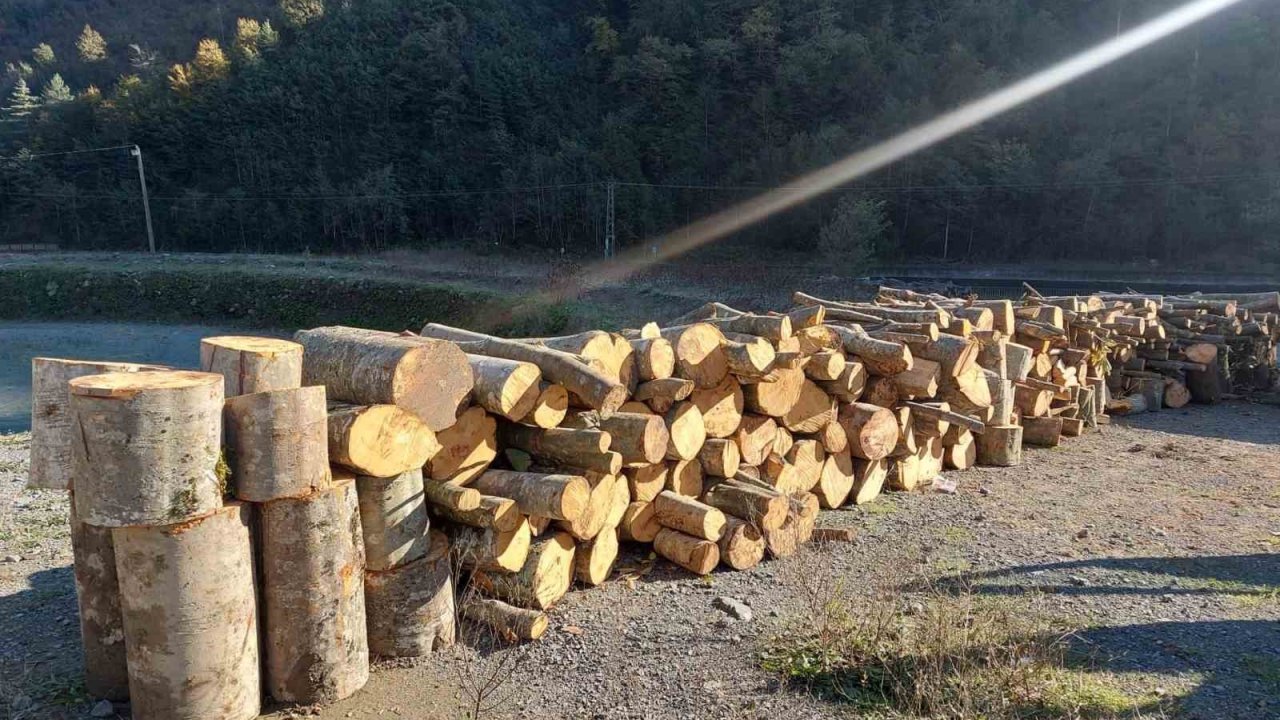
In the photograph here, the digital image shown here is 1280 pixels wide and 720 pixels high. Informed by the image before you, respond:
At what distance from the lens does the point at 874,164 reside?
137 feet

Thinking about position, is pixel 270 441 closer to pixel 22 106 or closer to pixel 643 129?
pixel 643 129

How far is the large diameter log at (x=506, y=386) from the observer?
452 centimetres

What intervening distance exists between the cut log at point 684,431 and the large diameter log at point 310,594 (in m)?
2.15

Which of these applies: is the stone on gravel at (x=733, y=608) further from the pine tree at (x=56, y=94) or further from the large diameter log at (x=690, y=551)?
the pine tree at (x=56, y=94)

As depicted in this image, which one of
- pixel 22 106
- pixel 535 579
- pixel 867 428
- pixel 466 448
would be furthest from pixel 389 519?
pixel 22 106

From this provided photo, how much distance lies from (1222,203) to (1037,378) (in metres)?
34.4

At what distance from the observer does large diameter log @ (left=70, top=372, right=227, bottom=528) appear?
3.14 meters

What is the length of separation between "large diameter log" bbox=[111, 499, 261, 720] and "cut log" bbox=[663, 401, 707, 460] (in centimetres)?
264

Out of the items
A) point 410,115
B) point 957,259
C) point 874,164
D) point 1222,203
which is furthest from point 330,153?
point 1222,203

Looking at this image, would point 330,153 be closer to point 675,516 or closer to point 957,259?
point 957,259

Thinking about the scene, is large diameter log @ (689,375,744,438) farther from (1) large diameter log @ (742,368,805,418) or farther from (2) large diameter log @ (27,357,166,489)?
(2) large diameter log @ (27,357,166,489)

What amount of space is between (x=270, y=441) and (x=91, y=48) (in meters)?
91.3

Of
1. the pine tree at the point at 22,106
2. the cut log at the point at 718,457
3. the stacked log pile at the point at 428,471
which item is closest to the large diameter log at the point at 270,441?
the stacked log pile at the point at 428,471

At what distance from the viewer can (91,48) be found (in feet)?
243
